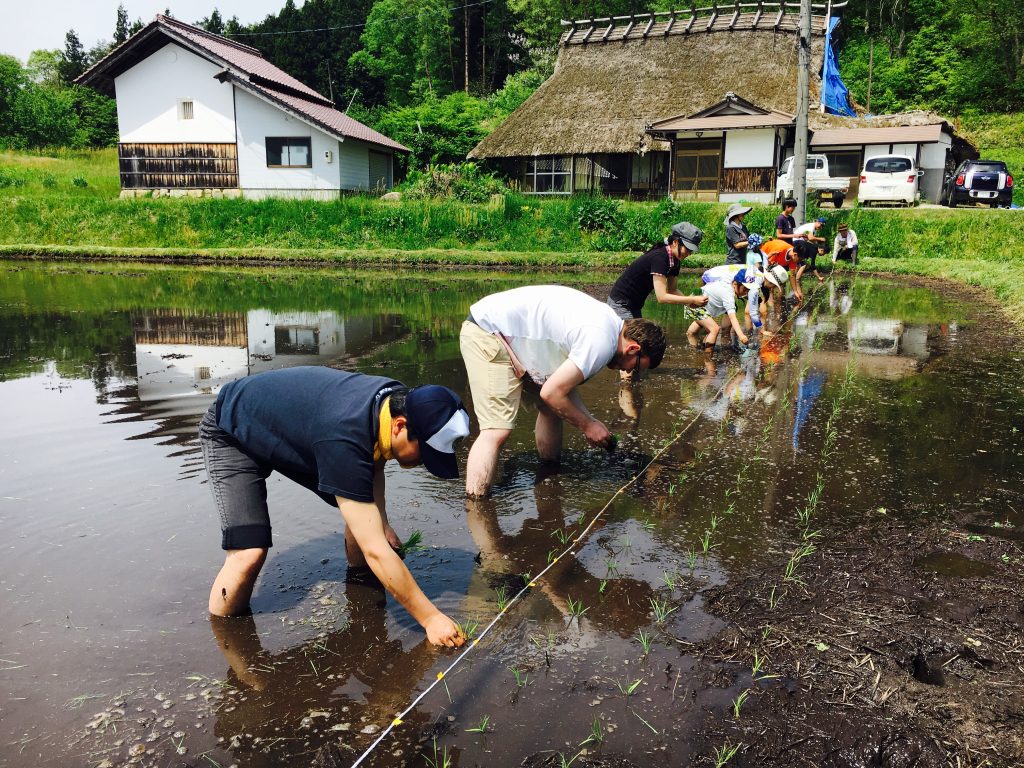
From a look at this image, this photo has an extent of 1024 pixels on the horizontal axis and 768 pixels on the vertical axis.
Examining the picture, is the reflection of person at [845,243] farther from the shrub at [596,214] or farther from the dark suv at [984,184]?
the dark suv at [984,184]

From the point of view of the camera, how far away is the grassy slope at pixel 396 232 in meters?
21.1

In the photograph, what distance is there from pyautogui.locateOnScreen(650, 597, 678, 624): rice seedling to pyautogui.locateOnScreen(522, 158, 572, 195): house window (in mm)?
29480

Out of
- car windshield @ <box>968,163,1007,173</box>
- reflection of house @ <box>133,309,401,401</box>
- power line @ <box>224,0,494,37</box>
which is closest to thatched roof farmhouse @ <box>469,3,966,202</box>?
car windshield @ <box>968,163,1007,173</box>

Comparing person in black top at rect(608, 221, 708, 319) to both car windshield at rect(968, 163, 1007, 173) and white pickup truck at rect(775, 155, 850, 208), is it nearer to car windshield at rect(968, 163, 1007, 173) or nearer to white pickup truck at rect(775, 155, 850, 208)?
white pickup truck at rect(775, 155, 850, 208)

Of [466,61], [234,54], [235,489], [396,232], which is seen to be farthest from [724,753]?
[466,61]

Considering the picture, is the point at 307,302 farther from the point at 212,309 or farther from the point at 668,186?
the point at 668,186

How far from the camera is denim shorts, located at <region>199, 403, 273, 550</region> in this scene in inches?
132

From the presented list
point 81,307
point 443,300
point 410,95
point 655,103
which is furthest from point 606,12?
point 81,307

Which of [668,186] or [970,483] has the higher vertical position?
[668,186]

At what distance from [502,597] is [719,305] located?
22.6 feet

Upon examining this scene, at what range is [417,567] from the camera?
4.07 m

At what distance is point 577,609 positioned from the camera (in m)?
3.63

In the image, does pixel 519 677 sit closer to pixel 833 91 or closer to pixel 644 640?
pixel 644 640

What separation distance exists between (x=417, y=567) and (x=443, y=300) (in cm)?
1157
